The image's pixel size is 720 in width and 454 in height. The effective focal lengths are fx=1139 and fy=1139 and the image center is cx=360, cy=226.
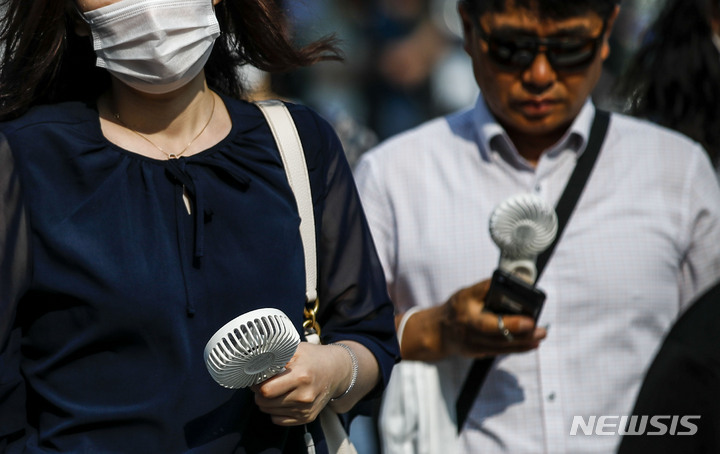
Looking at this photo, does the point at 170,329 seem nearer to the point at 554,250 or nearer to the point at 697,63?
the point at 554,250

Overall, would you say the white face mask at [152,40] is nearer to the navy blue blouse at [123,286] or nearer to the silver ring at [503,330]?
the navy blue blouse at [123,286]

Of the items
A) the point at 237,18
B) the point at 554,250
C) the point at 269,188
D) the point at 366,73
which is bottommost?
the point at 366,73

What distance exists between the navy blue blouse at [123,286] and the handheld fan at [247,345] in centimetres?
19

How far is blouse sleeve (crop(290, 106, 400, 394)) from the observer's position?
2.67 metres

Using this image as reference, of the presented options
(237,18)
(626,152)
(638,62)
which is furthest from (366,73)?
(237,18)

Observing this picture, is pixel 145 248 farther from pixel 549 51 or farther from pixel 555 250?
pixel 549 51

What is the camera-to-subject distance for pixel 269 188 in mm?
2574

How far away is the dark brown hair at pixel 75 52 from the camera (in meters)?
2.51

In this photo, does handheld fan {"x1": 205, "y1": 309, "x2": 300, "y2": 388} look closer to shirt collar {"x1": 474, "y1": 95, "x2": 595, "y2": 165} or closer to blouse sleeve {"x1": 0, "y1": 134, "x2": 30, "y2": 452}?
blouse sleeve {"x1": 0, "y1": 134, "x2": 30, "y2": 452}

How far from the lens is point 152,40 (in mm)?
2455

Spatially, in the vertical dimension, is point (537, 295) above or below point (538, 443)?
above

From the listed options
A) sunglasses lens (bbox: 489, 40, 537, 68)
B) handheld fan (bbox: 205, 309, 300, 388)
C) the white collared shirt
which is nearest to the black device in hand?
the white collared shirt

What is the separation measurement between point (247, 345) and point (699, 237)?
189 centimetres

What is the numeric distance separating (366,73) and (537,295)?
8135mm
